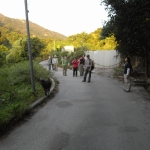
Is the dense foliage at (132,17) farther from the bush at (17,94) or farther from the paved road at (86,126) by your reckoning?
the bush at (17,94)

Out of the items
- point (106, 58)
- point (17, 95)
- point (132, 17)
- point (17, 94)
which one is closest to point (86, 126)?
point (17, 95)

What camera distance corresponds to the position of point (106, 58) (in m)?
22.6

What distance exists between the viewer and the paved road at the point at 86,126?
13.8ft

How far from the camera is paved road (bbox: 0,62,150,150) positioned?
4219mm

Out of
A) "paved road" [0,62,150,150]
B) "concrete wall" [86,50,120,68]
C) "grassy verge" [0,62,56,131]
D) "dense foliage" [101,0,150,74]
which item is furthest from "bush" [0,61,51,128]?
"concrete wall" [86,50,120,68]

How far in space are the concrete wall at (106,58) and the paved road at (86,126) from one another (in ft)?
44.3

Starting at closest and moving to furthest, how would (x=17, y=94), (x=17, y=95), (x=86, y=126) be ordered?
(x=86, y=126) → (x=17, y=95) → (x=17, y=94)

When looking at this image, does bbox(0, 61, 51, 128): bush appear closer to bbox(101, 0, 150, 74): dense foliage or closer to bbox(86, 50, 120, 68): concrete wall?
bbox(101, 0, 150, 74): dense foliage

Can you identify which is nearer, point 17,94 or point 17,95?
point 17,95

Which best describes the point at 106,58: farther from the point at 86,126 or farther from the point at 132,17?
the point at 86,126

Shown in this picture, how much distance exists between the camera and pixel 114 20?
11391mm

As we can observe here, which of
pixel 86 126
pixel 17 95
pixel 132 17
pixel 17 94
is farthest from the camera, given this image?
pixel 132 17

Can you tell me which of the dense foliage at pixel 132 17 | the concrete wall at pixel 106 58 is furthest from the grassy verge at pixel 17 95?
the concrete wall at pixel 106 58

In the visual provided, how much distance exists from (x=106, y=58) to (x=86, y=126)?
18.0m
